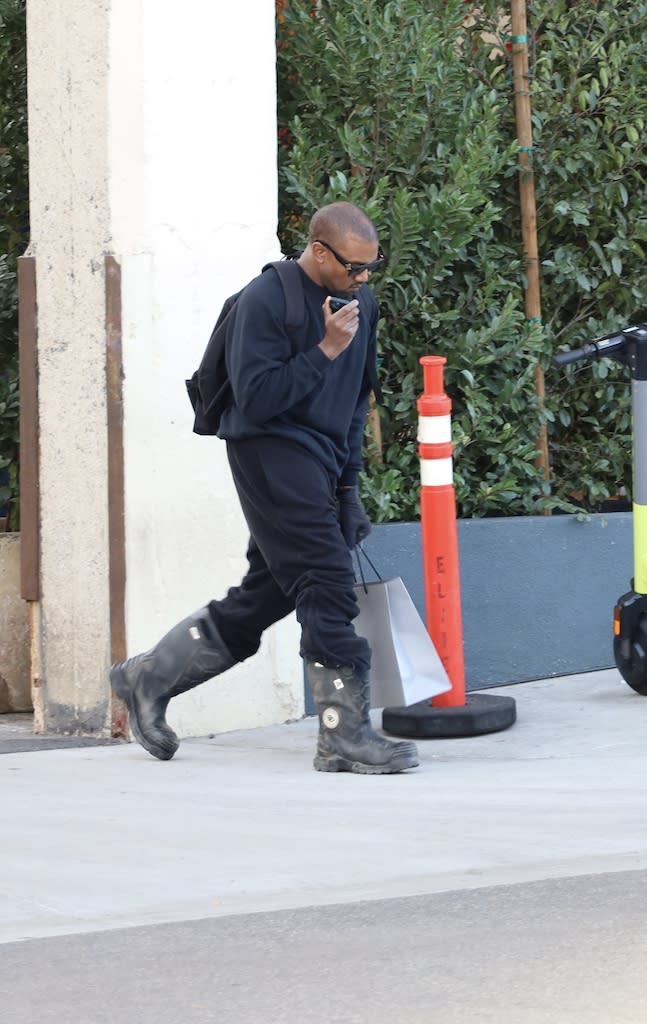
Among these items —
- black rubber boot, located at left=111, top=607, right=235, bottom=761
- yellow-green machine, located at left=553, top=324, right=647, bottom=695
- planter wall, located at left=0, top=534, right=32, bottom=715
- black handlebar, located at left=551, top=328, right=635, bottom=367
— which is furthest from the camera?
planter wall, located at left=0, top=534, right=32, bottom=715

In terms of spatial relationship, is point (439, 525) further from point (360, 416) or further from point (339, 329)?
point (339, 329)

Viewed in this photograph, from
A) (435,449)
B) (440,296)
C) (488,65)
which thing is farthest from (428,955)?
(488,65)

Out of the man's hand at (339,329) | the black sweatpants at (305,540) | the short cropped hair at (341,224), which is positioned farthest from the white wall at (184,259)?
the man's hand at (339,329)

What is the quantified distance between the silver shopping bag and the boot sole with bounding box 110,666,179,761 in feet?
2.19

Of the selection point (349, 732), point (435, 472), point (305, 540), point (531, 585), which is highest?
point (435, 472)

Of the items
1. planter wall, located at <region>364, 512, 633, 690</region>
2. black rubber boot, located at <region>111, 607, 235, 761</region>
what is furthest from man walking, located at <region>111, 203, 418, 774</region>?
planter wall, located at <region>364, 512, 633, 690</region>

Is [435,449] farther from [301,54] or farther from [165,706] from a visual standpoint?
[301,54]

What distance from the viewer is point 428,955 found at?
12.1 feet

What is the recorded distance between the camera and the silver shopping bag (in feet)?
19.6

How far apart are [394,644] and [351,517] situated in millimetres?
436

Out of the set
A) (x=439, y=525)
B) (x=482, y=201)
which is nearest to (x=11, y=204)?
(x=482, y=201)

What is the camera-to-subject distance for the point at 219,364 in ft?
18.5

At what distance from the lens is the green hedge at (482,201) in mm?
7160

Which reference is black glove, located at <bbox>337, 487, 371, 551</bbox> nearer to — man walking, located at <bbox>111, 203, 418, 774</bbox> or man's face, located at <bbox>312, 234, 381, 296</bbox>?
man walking, located at <bbox>111, 203, 418, 774</bbox>
